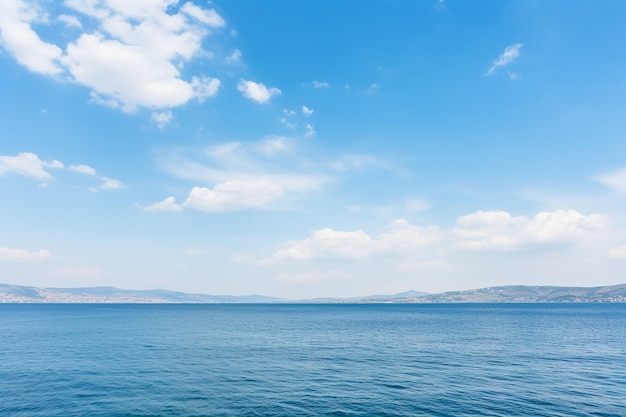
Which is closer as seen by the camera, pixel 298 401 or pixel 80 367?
pixel 298 401

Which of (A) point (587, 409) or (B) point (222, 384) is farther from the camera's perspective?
(B) point (222, 384)

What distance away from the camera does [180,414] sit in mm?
46938

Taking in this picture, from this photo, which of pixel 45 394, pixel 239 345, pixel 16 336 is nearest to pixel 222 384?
pixel 45 394

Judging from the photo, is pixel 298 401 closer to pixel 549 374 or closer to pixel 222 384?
pixel 222 384

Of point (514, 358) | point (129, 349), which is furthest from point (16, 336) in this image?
point (514, 358)

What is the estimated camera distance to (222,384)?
61.3 meters

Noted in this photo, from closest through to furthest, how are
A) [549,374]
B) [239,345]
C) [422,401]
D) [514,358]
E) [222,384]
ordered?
[422,401] < [222,384] < [549,374] < [514,358] < [239,345]

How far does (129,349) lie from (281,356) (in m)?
44.9

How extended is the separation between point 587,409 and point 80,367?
92828mm

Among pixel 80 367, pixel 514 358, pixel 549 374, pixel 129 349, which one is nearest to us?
pixel 549 374

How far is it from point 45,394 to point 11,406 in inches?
226

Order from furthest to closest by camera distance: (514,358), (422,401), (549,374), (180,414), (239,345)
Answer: (239,345), (514,358), (549,374), (422,401), (180,414)

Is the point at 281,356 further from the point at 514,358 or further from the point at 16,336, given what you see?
the point at 16,336

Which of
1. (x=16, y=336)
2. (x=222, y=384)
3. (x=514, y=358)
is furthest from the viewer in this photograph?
(x=16, y=336)
